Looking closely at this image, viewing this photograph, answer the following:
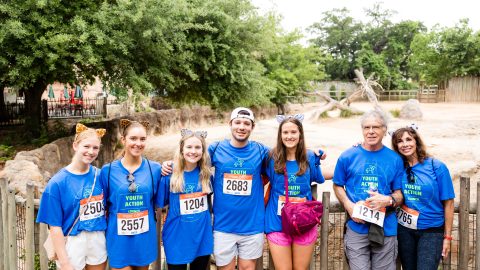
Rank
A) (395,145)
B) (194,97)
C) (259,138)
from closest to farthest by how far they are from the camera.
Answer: (395,145)
(194,97)
(259,138)

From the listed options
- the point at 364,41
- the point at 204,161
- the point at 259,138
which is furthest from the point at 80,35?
the point at 364,41

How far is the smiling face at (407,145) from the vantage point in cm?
347

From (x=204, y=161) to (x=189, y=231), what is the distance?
22.5 inches

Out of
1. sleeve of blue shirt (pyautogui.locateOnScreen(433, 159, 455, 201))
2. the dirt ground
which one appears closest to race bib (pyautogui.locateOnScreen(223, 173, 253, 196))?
sleeve of blue shirt (pyautogui.locateOnScreen(433, 159, 455, 201))

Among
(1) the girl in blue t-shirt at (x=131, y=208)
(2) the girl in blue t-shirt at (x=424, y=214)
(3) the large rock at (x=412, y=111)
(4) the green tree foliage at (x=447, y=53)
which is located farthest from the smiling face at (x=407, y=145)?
(4) the green tree foliage at (x=447, y=53)

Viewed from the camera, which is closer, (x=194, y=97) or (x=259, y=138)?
(x=194, y=97)

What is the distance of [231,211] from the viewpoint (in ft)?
11.3

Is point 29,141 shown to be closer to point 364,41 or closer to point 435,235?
point 435,235

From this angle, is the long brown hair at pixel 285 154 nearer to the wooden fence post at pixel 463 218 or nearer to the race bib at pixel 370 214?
the race bib at pixel 370 214

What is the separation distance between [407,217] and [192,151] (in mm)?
1835

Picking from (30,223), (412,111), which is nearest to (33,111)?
(30,223)

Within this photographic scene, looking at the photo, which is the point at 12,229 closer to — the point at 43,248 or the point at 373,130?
the point at 43,248

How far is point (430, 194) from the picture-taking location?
3367 mm

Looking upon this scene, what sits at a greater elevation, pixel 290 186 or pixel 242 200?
pixel 290 186
